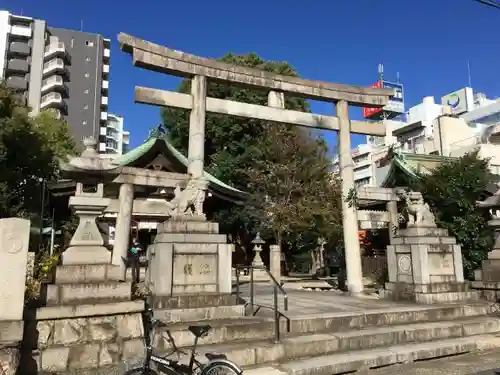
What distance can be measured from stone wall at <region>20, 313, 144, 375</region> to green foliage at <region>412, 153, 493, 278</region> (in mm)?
10035

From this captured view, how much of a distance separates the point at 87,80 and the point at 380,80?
137 feet

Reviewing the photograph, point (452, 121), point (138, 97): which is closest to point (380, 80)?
point (452, 121)

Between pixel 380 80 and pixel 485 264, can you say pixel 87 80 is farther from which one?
pixel 485 264

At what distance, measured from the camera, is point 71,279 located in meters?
5.32

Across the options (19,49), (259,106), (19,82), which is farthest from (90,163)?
(19,49)

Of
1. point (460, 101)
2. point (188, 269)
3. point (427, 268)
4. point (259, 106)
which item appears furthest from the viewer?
point (460, 101)

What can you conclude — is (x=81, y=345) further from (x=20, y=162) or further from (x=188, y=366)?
(x=20, y=162)

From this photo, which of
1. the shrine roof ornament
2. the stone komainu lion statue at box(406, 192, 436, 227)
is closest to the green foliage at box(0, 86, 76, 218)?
the shrine roof ornament

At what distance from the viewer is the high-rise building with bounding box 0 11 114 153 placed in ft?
166

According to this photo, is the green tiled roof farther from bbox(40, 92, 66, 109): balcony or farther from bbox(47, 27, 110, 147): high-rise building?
bbox(40, 92, 66, 109): balcony

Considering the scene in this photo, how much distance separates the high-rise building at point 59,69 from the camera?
5072 cm

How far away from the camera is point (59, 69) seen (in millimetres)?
53031

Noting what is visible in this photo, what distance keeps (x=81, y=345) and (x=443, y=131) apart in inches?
1546

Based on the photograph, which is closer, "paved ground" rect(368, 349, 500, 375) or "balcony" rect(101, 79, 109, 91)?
"paved ground" rect(368, 349, 500, 375)
